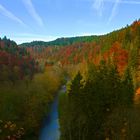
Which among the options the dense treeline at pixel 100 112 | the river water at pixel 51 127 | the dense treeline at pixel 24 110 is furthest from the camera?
the river water at pixel 51 127

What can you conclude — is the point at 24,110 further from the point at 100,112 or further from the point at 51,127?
the point at 100,112

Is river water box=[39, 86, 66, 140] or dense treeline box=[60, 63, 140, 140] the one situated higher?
dense treeline box=[60, 63, 140, 140]

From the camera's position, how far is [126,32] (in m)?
114

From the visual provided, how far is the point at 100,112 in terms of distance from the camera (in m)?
43.2

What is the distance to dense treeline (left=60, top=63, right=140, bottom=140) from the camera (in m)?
34.9

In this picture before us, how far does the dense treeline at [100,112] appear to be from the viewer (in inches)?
1376

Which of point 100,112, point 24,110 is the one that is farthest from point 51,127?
point 100,112

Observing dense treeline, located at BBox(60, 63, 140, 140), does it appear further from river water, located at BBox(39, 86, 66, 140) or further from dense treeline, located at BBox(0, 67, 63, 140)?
dense treeline, located at BBox(0, 67, 63, 140)

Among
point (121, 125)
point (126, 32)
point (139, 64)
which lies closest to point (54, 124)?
point (121, 125)

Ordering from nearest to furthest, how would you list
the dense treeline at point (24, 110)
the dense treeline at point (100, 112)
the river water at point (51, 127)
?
the dense treeline at point (100, 112), the dense treeline at point (24, 110), the river water at point (51, 127)

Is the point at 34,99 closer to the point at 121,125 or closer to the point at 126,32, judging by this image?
the point at 121,125

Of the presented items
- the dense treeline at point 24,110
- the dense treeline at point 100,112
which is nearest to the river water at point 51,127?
the dense treeline at point 24,110

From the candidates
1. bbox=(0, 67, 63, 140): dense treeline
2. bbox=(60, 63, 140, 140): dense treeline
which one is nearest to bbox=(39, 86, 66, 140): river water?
bbox=(0, 67, 63, 140): dense treeline

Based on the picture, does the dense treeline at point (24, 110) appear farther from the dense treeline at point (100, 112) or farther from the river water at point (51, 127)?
the dense treeline at point (100, 112)
